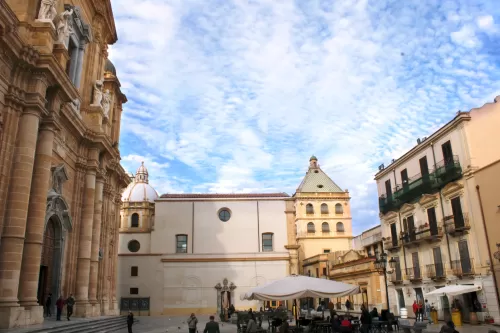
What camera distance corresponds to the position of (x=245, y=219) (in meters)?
47.4

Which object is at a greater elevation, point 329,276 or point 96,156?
point 96,156

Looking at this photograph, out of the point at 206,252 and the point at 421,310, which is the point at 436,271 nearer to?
the point at 421,310

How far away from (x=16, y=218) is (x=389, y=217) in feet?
81.7

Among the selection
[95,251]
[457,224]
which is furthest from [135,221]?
[457,224]

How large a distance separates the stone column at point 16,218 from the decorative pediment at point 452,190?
2114cm

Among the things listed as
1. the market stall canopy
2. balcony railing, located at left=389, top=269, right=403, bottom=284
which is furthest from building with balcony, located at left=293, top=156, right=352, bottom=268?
the market stall canopy

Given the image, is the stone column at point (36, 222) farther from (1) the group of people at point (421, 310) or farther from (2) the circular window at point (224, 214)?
(2) the circular window at point (224, 214)

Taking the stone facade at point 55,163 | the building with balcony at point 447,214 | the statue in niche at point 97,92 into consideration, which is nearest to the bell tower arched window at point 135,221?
the stone facade at point 55,163

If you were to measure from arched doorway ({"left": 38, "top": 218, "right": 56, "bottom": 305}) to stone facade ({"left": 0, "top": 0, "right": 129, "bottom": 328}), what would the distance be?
45 millimetres

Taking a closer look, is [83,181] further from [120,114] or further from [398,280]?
[398,280]

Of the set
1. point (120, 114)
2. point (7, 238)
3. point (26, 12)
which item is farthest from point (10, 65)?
point (120, 114)

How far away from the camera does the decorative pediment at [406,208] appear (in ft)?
94.2

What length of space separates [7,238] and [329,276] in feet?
113

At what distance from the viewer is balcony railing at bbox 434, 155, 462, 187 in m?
24.2
